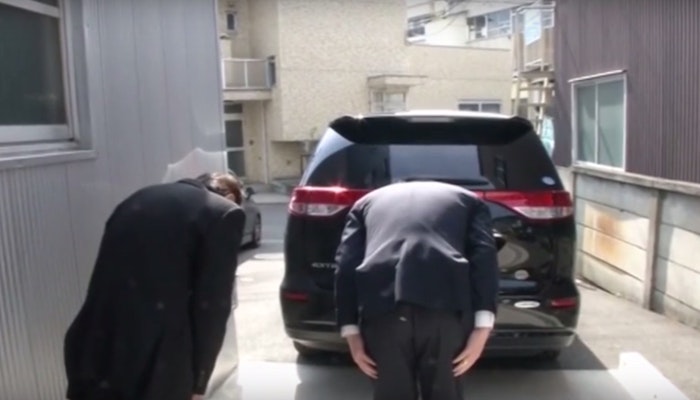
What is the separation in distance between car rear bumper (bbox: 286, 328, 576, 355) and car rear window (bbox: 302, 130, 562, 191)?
2.77 ft

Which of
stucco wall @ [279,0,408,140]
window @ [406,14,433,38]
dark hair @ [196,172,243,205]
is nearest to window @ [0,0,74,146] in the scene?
dark hair @ [196,172,243,205]

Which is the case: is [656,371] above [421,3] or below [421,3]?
below

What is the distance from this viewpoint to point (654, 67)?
6645 mm

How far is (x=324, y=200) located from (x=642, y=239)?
4286 mm

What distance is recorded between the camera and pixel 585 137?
8.94m

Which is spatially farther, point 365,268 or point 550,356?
point 550,356

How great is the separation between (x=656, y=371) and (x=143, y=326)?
3820mm

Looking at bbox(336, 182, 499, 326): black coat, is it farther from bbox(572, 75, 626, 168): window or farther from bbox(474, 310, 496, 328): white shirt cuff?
bbox(572, 75, 626, 168): window

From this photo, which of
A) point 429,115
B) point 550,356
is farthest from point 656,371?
point 429,115

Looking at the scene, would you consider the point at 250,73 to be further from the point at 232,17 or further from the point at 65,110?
the point at 65,110

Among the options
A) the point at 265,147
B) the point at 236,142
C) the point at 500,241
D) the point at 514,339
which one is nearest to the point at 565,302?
the point at 514,339

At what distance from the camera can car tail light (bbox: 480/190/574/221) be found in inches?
148

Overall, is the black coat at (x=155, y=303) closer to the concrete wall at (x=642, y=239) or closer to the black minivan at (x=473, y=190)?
the black minivan at (x=473, y=190)

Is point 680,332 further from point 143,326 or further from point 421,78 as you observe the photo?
point 421,78
